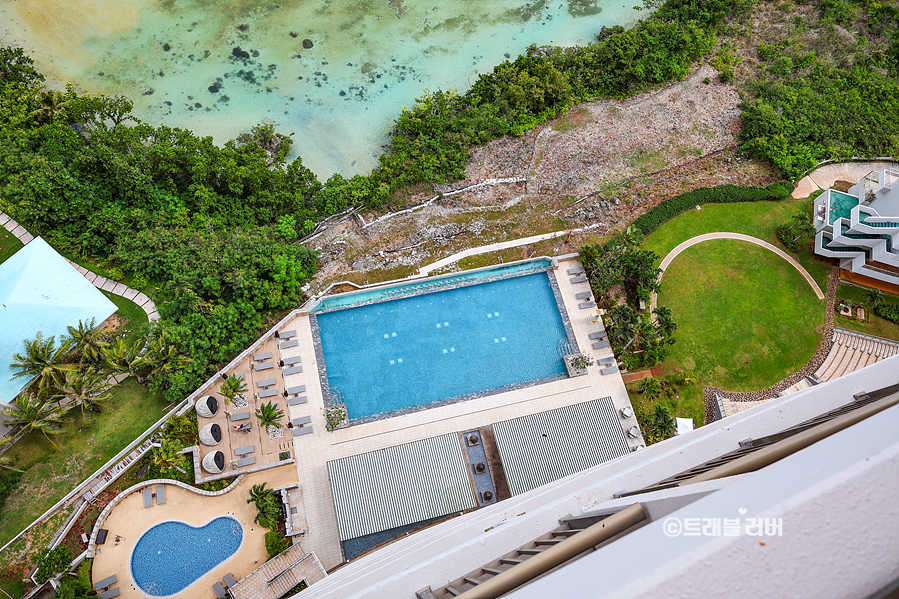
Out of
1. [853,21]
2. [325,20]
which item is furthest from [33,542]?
[853,21]

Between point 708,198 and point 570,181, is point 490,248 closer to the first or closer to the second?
point 570,181

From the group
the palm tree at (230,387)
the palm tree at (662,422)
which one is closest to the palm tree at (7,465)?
the palm tree at (230,387)

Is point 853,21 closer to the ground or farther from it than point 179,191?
farther from it

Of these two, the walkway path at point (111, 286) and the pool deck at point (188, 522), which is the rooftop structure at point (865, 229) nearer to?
the pool deck at point (188, 522)

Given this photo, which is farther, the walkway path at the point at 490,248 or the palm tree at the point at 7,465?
the walkway path at the point at 490,248

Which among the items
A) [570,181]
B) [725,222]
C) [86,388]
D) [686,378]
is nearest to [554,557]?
[686,378]

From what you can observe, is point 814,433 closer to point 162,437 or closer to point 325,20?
point 162,437
